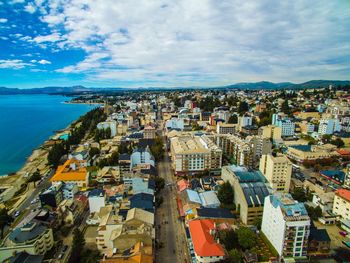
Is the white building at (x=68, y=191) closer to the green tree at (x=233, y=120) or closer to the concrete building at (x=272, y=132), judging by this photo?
the concrete building at (x=272, y=132)

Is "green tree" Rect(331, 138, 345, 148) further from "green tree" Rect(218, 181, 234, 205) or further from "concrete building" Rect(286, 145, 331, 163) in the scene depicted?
"green tree" Rect(218, 181, 234, 205)

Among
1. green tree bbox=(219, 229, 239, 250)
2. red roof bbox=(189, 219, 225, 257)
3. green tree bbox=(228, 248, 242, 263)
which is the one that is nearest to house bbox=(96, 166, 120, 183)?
red roof bbox=(189, 219, 225, 257)

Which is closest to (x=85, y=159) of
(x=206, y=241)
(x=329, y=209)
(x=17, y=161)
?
(x=17, y=161)

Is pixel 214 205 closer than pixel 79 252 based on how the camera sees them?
No

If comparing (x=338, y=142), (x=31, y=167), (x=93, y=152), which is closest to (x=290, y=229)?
(x=338, y=142)

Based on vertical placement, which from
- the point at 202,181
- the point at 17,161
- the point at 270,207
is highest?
the point at 270,207

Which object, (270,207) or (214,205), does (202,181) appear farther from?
(270,207)

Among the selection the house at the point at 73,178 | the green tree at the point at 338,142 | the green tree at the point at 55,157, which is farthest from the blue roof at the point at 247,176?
the green tree at the point at 55,157

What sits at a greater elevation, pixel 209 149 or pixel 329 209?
pixel 209 149
